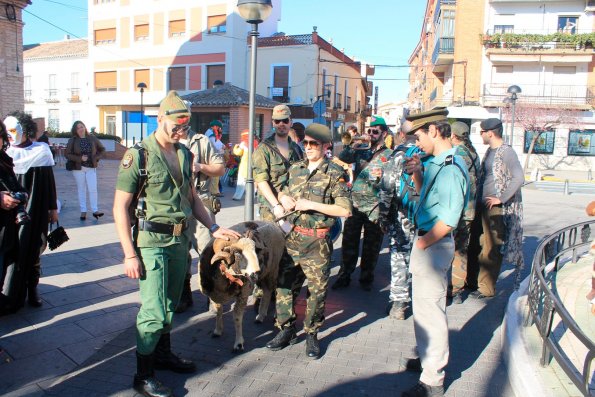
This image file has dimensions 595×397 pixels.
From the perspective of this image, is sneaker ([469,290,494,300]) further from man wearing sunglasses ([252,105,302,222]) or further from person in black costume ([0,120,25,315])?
person in black costume ([0,120,25,315])

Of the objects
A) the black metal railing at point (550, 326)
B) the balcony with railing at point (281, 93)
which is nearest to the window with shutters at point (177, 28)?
the balcony with railing at point (281, 93)

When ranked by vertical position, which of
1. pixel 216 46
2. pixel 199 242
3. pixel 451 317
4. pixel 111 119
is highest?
pixel 216 46

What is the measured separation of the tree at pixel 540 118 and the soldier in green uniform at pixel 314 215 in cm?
3045

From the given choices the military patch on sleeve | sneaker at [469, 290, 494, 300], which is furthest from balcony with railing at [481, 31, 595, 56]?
the military patch on sleeve

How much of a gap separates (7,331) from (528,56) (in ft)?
119

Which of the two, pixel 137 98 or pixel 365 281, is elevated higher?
pixel 137 98

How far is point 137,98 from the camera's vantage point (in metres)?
36.9

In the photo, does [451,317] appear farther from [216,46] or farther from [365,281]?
[216,46]

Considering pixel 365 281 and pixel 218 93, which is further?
pixel 218 93

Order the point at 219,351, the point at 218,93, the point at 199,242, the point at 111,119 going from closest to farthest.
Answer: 1. the point at 219,351
2. the point at 199,242
3. the point at 218,93
4. the point at 111,119

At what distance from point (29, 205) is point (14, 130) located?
0.75 metres

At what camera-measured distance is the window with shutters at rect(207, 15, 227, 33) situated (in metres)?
33.2

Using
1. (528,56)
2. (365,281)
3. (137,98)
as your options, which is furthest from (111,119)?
(365,281)

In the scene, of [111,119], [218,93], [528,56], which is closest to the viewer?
[218,93]
